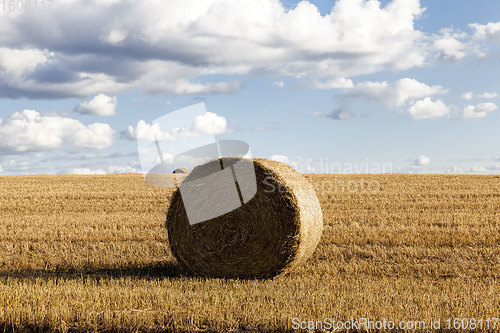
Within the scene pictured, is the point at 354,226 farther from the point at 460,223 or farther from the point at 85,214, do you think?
the point at 85,214

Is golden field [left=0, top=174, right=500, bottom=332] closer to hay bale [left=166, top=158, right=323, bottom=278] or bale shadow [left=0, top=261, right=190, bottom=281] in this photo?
bale shadow [left=0, top=261, right=190, bottom=281]

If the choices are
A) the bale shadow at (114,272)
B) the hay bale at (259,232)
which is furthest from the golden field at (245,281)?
the hay bale at (259,232)

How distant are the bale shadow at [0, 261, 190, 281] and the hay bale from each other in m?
0.31

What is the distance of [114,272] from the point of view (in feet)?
26.7

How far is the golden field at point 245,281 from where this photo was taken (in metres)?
5.22

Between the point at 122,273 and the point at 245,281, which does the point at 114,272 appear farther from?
the point at 245,281

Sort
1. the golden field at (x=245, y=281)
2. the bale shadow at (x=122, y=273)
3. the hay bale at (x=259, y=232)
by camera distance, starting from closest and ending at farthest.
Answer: the golden field at (x=245, y=281), the hay bale at (x=259, y=232), the bale shadow at (x=122, y=273)

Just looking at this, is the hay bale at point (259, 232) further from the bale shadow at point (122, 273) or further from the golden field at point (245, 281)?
the golden field at point (245, 281)

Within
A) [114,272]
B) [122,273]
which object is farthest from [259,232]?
[114,272]

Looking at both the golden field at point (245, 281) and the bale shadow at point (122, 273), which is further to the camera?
the bale shadow at point (122, 273)

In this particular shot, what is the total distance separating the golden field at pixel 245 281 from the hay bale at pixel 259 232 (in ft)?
1.28

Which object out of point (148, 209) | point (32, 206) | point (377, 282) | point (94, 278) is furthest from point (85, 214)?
point (377, 282)

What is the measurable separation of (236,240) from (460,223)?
295 inches

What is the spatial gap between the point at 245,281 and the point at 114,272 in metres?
2.35
